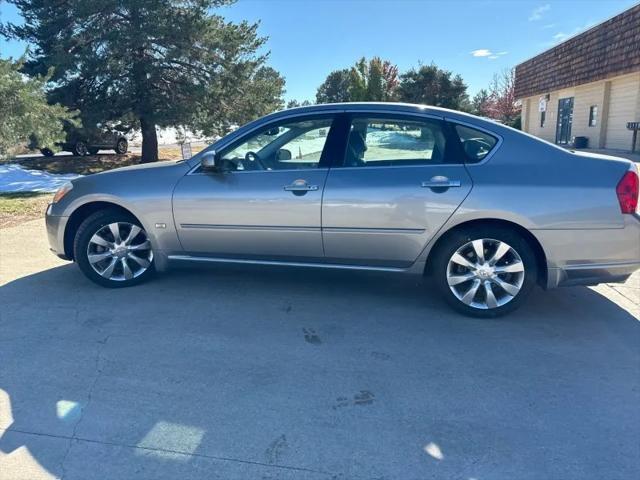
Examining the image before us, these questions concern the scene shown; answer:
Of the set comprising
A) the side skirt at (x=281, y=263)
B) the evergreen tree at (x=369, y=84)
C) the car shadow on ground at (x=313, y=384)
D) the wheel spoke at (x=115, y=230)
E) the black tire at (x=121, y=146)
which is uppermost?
the evergreen tree at (x=369, y=84)

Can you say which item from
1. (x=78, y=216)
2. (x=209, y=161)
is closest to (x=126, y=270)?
(x=78, y=216)

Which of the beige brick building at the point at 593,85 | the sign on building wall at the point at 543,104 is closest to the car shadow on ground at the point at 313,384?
the beige brick building at the point at 593,85

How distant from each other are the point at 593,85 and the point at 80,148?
74.8 feet

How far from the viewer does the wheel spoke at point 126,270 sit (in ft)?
15.9

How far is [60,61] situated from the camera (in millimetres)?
13867

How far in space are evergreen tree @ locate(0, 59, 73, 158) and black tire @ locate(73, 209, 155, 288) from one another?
16.2ft

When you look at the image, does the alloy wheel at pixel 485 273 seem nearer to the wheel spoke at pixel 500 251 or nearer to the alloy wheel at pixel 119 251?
the wheel spoke at pixel 500 251

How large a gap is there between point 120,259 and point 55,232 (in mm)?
693

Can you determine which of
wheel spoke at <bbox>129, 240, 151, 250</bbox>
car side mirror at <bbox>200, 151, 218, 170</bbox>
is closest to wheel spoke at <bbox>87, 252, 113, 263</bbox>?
wheel spoke at <bbox>129, 240, 151, 250</bbox>

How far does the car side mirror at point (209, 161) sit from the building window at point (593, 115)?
23.2 meters

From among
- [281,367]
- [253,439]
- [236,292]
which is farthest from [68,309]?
[253,439]

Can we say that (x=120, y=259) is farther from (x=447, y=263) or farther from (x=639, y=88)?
(x=639, y=88)

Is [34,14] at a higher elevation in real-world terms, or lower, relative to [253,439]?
higher

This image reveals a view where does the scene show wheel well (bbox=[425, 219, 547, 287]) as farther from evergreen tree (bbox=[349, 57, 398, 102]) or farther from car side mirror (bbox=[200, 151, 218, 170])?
evergreen tree (bbox=[349, 57, 398, 102])
